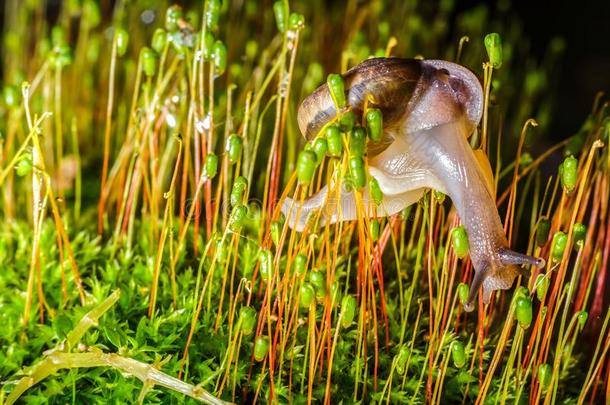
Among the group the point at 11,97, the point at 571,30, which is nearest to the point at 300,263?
the point at 11,97

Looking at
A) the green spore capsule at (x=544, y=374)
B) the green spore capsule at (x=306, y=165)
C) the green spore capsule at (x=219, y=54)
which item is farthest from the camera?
the green spore capsule at (x=219, y=54)

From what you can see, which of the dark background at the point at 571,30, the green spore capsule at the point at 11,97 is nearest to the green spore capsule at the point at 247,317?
the green spore capsule at the point at 11,97

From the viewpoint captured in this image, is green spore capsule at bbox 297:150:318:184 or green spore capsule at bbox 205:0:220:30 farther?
green spore capsule at bbox 205:0:220:30

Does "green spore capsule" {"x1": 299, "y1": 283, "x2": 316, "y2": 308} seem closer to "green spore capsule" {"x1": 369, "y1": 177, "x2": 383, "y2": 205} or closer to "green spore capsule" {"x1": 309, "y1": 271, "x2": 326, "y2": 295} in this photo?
"green spore capsule" {"x1": 309, "y1": 271, "x2": 326, "y2": 295}

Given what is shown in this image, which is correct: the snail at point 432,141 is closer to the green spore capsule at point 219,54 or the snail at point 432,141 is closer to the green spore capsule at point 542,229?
the green spore capsule at point 542,229

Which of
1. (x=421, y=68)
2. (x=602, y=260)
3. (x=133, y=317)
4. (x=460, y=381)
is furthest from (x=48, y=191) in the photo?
(x=602, y=260)

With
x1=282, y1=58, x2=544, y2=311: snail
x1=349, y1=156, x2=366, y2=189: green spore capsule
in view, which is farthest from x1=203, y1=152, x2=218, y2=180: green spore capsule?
x1=349, y1=156, x2=366, y2=189: green spore capsule

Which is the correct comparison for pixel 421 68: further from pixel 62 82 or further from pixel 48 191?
pixel 62 82

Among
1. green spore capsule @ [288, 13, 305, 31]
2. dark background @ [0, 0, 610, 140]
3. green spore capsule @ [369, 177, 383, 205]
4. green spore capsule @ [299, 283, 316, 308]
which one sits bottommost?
green spore capsule @ [299, 283, 316, 308]

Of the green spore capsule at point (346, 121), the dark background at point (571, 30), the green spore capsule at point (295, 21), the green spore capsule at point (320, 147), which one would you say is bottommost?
the green spore capsule at point (320, 147)
